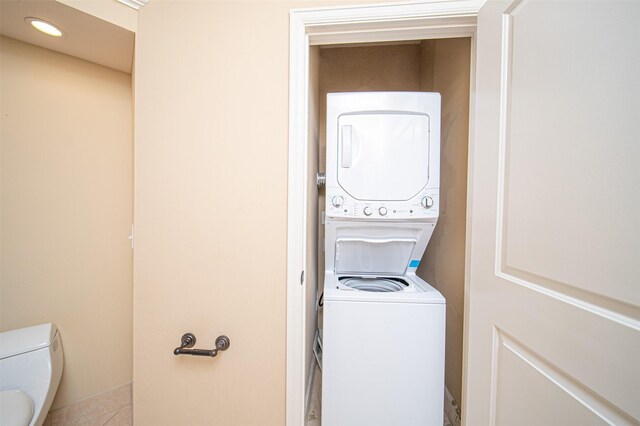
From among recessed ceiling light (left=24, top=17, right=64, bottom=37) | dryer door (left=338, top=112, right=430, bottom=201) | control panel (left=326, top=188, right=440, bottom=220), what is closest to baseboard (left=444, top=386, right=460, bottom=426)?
control panel (left=326, top=188, right=440, bottom=220)

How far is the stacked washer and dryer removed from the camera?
1104 mm

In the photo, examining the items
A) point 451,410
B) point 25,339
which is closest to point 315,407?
point 451,410

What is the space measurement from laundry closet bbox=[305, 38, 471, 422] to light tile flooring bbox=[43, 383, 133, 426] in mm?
1249

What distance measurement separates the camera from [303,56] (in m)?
0.96

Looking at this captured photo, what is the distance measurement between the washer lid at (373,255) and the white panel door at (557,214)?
0.54 meters

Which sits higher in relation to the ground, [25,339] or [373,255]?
[373,255]

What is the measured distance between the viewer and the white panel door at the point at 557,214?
468 mm

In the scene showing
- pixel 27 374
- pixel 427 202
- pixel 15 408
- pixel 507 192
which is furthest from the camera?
pixel 427 202

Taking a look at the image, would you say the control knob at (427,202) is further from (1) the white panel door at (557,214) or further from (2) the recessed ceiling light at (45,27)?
(2) the recessed ceiling light at (45,27)

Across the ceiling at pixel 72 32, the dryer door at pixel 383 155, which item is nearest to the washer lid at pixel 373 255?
the dryer door at pixel 383 155

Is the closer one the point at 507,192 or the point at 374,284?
the point at 507,192

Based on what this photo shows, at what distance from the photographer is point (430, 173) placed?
1.25 m

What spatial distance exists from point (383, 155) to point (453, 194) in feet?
2.04

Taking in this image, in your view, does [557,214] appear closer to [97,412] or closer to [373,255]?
[373,255]
